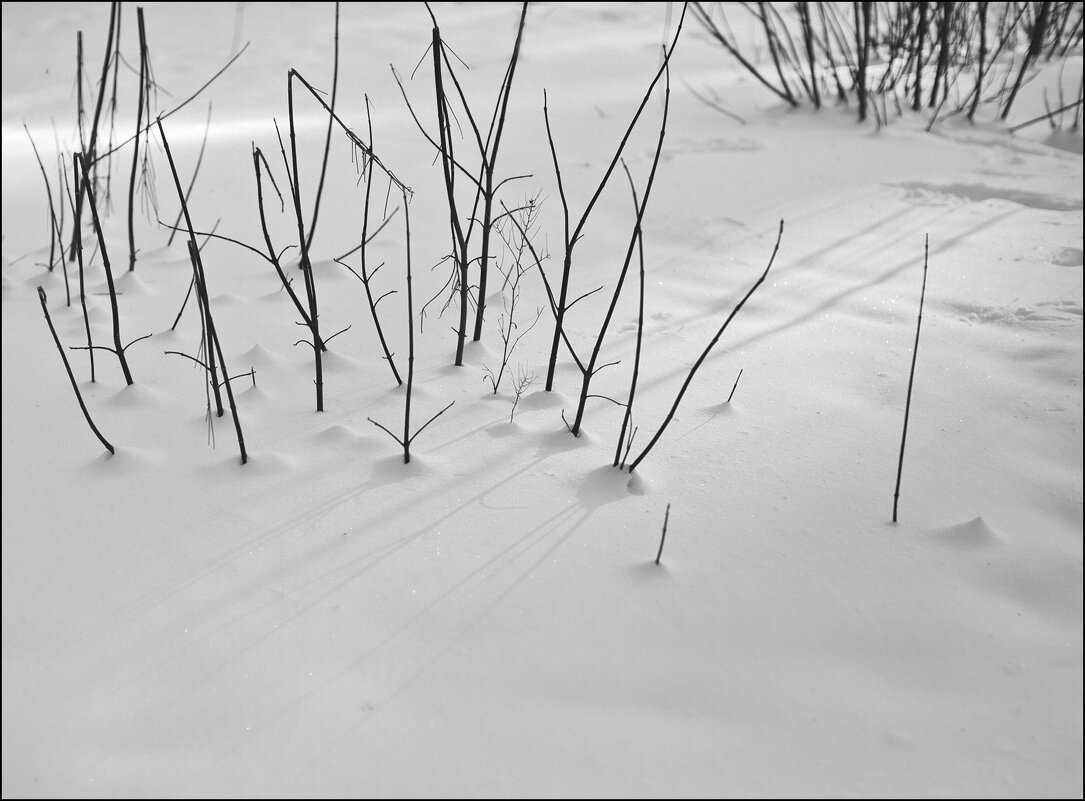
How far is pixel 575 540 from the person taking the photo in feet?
3.45

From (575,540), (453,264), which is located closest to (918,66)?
(453,264)

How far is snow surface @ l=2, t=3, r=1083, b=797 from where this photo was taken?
826mm

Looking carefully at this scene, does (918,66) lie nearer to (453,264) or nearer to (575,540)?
(453,264)

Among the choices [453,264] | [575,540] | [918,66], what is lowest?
[575,540]

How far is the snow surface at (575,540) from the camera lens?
2.71 ft

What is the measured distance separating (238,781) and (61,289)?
4.16 ft

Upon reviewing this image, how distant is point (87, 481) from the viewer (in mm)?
1173

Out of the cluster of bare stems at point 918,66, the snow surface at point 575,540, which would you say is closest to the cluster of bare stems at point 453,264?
the snow surface at point 575,540

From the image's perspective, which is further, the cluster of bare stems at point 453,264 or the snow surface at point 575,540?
the cluster of bare stems at point 453,264

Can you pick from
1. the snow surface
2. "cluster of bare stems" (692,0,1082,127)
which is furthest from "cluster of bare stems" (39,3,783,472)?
"cluster of bare stems" (692,0,1082,127)

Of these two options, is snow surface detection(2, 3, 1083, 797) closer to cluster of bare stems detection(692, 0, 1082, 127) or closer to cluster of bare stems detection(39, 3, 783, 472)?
cluster of bare stems detection(39, 3, 783, 472)

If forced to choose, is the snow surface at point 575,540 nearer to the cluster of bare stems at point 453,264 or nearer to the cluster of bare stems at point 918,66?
the cluster of bare stems at point 453,264

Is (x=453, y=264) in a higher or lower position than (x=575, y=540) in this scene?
higher

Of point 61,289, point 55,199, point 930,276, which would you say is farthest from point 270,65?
point 930,276
